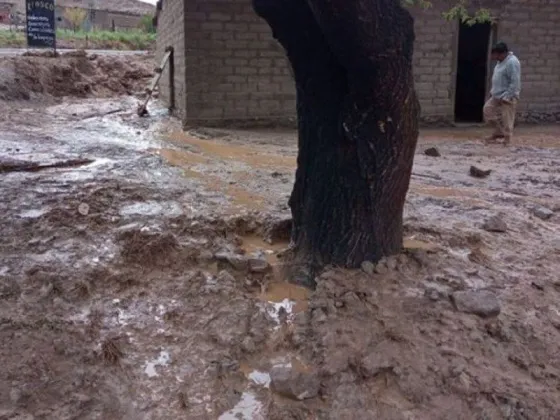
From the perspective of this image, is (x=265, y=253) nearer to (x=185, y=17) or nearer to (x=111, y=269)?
(x=111, y=269)

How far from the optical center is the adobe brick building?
11594mm

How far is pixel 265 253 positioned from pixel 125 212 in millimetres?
1631

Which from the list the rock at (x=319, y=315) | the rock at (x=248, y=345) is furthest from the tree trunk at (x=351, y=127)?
the rock at (x=248, y=345)

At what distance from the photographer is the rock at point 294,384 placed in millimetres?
3021

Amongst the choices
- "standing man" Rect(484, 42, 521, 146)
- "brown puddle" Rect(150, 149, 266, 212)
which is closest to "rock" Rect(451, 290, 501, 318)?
"brown puddle" Rect(150, 149, 266, 212)

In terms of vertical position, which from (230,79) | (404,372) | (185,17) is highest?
(185,17)

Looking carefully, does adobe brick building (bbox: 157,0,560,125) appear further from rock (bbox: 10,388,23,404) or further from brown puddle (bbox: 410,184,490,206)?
rock (bbox: 10,388,23,404)

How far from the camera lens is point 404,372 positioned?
10.3 feet

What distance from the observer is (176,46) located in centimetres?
1301

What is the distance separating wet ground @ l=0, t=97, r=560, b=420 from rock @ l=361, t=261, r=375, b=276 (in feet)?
0.20

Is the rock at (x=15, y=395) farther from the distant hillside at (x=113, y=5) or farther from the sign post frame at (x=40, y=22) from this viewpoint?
the distant hillside at (x=113, y=5)

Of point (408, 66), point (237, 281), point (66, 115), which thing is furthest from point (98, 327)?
point (66, 115)

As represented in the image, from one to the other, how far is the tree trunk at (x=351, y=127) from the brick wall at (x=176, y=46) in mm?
7814

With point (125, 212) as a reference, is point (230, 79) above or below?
above
